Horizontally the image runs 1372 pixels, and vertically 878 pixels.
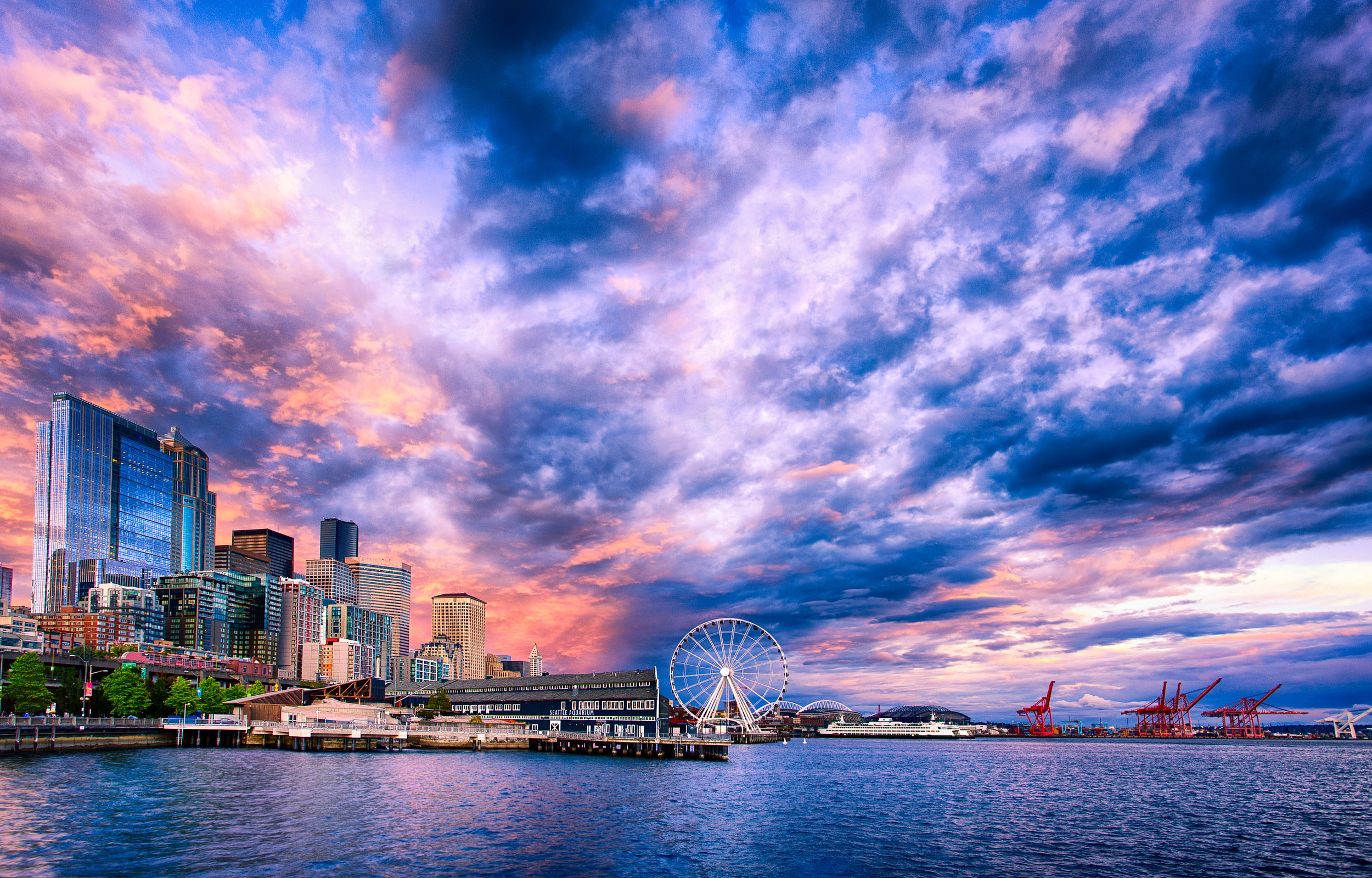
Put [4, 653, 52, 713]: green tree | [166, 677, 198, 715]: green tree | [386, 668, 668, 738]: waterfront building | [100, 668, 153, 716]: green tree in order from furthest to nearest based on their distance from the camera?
[386, 668, 668, 738]: waterfront building
[166, 677, 198, 715]: green tree
[100, 668, 153, 716]: green tree
[4, 653, 52, 713]: green tree

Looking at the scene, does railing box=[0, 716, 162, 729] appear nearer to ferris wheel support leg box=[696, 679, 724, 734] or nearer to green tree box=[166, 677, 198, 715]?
green tree box=[166, 677, 198, 715]

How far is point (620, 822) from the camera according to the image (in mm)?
64750

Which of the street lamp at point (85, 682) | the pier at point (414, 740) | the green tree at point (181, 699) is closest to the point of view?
the pier at point (414, 740)

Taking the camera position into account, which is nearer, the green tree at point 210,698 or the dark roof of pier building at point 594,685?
the green tree at point 210,698

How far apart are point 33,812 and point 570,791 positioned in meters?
44.5

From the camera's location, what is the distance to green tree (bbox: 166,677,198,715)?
534ft

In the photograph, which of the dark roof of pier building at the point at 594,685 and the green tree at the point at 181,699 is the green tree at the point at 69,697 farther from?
the dark roof of pier building at the point at 594,685

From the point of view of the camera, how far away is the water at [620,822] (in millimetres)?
48531

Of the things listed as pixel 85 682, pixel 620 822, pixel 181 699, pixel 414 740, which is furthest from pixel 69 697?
pixel 620 822

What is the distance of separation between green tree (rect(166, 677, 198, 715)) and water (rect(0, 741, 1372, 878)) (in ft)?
178

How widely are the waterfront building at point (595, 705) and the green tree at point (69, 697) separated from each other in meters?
77.0

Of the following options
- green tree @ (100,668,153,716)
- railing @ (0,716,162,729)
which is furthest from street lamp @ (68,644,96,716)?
railing @ (0,716,162,729)

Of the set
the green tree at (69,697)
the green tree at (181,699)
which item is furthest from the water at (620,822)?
the green tree at (69,697)

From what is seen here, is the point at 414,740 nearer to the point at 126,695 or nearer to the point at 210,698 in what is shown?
the point at 210,698
